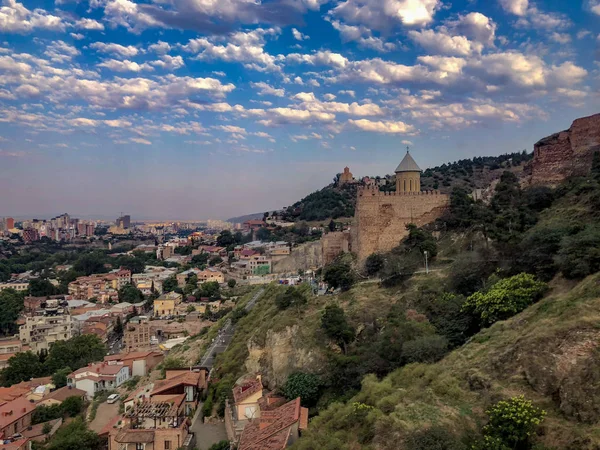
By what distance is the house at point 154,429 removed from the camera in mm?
15359

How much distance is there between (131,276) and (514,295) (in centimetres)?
5347

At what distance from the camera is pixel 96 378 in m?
25.3

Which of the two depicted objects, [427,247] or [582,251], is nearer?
[582,251]

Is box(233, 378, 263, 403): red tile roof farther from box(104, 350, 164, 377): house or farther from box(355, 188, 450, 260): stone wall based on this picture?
box(104, 350, 164, 377): house

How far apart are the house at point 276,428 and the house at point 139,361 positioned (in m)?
15.5

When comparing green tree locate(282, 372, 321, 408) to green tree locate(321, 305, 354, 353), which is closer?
green tree locate(282, 372, 321, 408)

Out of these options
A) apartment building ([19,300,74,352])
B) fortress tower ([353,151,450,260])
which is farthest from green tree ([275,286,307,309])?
apartment building ([19,300,74,352])

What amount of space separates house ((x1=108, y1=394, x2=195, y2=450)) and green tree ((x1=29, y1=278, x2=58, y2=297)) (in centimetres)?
4103

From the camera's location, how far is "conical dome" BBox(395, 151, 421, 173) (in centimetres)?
2486

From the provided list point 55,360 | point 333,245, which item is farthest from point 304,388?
point 55,360

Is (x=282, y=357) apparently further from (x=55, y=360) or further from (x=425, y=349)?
(x=55, y=360)

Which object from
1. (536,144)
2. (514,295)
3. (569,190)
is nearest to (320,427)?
(514,295)

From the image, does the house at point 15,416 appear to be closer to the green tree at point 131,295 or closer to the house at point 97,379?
the house at point 97,379

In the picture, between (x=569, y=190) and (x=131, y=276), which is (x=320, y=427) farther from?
(x=131, y=276)
